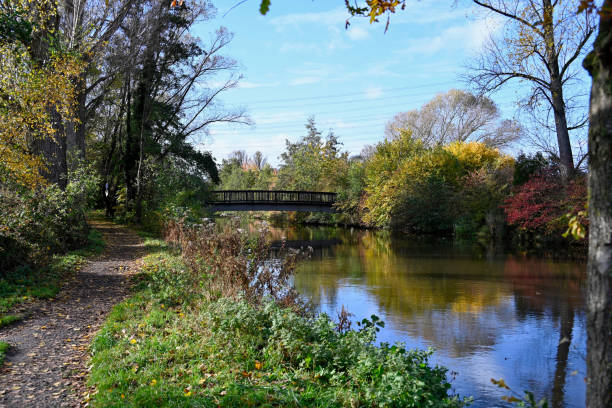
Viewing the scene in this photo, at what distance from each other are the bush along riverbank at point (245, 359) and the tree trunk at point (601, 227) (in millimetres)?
2180

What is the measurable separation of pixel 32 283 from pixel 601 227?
9.15 metres

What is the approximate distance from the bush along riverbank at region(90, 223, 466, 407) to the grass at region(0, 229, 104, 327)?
1.52 metres

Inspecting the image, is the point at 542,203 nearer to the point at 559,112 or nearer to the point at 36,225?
the point at 559,112

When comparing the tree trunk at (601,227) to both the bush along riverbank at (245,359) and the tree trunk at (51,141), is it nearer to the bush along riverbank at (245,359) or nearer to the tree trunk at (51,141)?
the bush along riverbank at (245,359)

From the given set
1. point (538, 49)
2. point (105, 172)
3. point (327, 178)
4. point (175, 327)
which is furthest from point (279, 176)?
point (175, 327)

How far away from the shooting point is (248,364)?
5227 millimetres

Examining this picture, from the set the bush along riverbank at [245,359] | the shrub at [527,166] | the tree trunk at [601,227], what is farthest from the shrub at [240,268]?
the shrub at [527,166]

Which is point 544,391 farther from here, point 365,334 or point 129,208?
point 129,208

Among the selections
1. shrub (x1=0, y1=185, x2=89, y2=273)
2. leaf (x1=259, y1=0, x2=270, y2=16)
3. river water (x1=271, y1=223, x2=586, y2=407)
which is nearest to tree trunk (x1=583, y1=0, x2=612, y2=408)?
river water (x1=271, y1=223, x2=586, y2=407)

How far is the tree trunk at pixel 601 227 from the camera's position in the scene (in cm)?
226

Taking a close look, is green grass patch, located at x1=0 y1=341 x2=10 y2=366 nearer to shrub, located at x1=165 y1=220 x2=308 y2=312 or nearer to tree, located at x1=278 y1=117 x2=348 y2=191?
shrub, located at x1=165 y1=220 x2=308 y2=312

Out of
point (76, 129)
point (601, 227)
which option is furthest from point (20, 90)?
point (601, 227)

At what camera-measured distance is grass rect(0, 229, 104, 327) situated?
293 inches

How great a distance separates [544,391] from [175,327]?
4.84 metres
